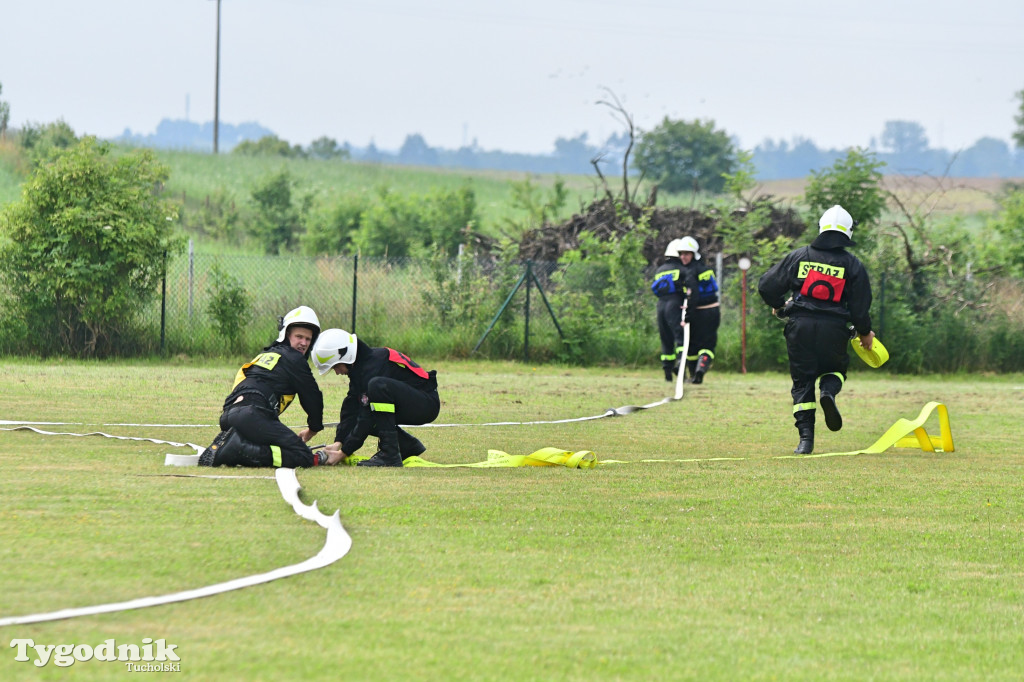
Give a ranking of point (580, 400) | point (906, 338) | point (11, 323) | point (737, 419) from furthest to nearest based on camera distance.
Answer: point (906, 338) → point (11, 323) → point (580, 400) → point (737, 419)

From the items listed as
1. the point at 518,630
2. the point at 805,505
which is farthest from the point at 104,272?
the point at 518,630

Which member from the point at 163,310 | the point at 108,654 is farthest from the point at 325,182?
the point at 108,654

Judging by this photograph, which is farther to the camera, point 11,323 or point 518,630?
point 11,323

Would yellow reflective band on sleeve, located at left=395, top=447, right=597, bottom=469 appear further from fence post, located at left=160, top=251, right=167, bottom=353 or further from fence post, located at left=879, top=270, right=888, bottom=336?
fence post, located at left=879, top=270, right=888, bottom=336

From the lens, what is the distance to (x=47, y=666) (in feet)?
12.6

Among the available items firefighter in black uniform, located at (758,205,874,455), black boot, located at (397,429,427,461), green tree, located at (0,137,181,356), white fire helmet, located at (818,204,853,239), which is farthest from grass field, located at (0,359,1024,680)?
green tree, located at (0,137,181,356)

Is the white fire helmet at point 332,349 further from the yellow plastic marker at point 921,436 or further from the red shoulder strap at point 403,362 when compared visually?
the yellow plastic marker at point 921,436

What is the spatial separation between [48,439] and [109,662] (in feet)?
22.5

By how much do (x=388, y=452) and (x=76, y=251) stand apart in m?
13.6

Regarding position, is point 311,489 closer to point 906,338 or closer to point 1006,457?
point 1006,457

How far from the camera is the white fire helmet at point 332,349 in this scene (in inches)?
355

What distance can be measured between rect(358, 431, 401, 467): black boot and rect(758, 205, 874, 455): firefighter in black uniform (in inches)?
149

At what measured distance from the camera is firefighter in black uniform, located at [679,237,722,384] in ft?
60.0

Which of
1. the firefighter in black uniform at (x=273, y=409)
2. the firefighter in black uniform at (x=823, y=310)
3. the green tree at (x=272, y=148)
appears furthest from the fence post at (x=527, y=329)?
the green tree at (x=272, y=148)
